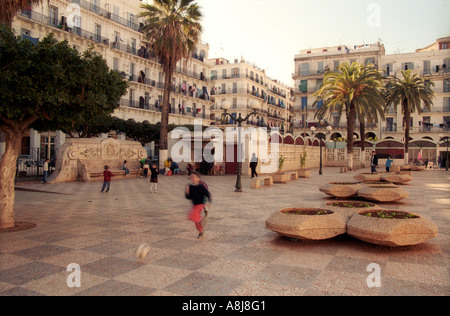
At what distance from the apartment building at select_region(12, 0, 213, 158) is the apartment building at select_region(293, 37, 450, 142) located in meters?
17.6

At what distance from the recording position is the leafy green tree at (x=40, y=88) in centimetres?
670

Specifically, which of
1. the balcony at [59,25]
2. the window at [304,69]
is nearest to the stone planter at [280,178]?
the balcony at [59,25]

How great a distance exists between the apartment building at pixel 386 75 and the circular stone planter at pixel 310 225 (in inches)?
1710

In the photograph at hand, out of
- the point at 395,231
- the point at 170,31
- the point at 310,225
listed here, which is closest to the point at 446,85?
the point at 170,31

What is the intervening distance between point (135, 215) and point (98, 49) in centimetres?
2930

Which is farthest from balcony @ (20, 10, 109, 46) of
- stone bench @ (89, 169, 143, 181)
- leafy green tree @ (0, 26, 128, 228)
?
leafy green tree @ (0, 26, 128, 228)

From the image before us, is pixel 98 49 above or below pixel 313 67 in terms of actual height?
below

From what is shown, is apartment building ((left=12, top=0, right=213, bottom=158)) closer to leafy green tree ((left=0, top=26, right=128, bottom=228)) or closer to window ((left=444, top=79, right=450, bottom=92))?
leafy green tree ((left=0, top=26, right=128, bottom=228))

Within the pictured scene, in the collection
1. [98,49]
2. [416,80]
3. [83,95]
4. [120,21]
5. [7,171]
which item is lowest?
[7,171]

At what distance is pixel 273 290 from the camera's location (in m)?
4.04

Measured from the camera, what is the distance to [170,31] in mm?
23703

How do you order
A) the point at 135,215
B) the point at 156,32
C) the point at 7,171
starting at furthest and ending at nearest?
1. the point at 156,32
2. the point at 135,215
3. the point at 7,171
